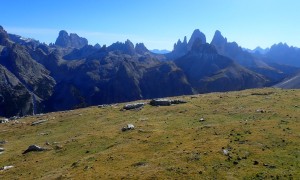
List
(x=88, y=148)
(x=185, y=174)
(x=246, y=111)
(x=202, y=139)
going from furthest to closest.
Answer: (x=246, y=111)
(x=88, y=148)
(x=202, y=139)
(x=185, y=174)

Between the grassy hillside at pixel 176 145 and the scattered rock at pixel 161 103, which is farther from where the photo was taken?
the scattered rock at pixel 161 103

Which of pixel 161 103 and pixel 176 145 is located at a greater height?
pixel 176 145

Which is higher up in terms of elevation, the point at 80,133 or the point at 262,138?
the point at 262,138

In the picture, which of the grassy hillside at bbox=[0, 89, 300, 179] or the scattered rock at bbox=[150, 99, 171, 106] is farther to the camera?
the scattered rock at bbox=[150, 99, 171, 106]

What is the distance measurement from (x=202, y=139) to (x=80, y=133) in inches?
1204

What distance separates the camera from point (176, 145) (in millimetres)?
53469

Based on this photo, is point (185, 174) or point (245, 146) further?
point (245, 146)

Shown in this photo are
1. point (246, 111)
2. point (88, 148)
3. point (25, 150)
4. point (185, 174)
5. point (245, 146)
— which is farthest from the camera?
point (246, 111)

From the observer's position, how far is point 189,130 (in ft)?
204

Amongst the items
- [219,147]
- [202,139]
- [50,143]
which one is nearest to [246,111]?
[202,139]

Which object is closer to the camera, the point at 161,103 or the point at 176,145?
the point at 176,145

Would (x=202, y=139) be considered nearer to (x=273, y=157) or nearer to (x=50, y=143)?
(x=273, y=157)

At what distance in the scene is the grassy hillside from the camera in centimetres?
4216

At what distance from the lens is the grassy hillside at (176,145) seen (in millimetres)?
42156
